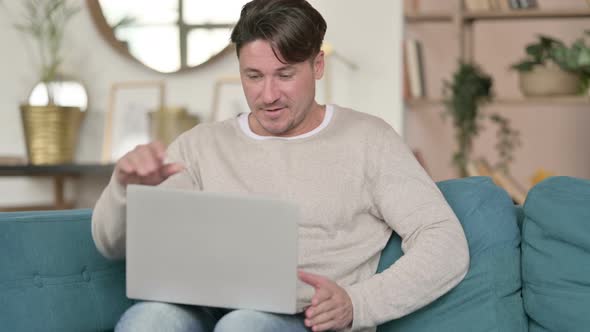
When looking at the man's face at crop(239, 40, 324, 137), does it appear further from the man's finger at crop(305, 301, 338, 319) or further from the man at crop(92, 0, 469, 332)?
the man's finger at crop(305, 301, 338, 319)

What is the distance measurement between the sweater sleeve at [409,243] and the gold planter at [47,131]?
9.66 ft

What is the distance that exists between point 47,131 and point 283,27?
2.91 m

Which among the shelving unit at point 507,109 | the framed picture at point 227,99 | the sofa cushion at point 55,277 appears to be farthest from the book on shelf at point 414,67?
the sofa cushion at point 55,277

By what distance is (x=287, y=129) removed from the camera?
6.32 feet

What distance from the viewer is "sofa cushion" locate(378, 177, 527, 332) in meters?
1.83

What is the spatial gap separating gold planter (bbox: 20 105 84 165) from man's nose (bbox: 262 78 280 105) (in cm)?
284

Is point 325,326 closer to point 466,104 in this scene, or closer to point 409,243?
point 409,243

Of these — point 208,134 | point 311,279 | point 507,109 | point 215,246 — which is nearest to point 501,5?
point 507,109

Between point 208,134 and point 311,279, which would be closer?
point 311,279

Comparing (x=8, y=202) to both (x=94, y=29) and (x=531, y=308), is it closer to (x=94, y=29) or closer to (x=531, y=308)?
(x=94, y=29)

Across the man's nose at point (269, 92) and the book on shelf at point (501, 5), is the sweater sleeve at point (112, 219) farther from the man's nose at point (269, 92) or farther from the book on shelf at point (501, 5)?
the book on shelf at point (501, 5)

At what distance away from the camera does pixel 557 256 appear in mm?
1801

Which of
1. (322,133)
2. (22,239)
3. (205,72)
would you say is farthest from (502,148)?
(22,239)

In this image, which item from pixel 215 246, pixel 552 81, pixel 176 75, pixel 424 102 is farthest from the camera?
pixel 176 75
